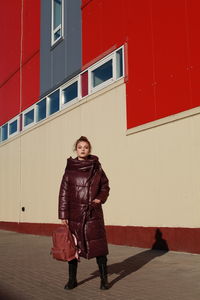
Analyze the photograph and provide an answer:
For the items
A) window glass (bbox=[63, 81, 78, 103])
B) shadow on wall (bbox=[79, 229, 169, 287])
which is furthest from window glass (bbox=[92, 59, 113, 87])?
shadow on wall (bbox=[79, 229, 169, 287])

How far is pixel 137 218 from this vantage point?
912 centimetres

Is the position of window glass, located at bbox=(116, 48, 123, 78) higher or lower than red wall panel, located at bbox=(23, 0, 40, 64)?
lower

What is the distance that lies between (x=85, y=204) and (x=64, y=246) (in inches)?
20.7

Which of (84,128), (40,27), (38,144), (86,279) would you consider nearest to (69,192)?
(86,279)

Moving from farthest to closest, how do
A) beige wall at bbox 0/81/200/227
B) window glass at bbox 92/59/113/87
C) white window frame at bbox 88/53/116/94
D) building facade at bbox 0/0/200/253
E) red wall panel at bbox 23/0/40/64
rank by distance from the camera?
red wall panel at bbox 23/0/40/64, window glass at bbox 92/59/113/87, white window frame at bbox 88/53/116/94, building facade at bbox 0/0/200/253, beige wall at bbox 0/81/200/227

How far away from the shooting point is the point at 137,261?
23.3ft

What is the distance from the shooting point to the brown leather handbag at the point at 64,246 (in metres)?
4.83

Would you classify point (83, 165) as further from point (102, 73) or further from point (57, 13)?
Result: point (57, 13)

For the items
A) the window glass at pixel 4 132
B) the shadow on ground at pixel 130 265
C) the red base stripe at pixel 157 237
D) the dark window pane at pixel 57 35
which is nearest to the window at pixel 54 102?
the dark window pane at pixel 57 35

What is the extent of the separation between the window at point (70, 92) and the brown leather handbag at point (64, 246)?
7756 mm

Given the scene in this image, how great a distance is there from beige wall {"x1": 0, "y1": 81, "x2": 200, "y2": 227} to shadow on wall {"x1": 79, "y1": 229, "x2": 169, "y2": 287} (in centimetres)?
38

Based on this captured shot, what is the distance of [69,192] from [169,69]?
173 inches

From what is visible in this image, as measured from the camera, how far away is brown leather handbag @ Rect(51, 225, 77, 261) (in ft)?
15.8

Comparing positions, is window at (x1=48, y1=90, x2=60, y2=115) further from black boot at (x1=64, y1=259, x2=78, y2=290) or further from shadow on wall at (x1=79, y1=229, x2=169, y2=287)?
black boot at (x1=64, y1=259, x2=78, y2=290)
